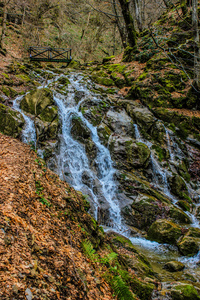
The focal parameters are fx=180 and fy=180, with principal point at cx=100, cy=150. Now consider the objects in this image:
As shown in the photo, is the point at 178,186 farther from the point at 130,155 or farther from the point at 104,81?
the point at 104,81

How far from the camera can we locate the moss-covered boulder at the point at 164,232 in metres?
7.32

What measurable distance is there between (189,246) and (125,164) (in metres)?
5.16

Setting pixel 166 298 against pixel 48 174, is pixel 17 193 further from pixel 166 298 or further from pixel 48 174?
pixel 166 298

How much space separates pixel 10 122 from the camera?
29.4 ft

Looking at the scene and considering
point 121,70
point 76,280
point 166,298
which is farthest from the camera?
point 121,70

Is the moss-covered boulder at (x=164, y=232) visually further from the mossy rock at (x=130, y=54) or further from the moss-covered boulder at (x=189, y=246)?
the mossy rock at (x=130, y=54)

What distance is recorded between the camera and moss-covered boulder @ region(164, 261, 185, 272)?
5.85 meters

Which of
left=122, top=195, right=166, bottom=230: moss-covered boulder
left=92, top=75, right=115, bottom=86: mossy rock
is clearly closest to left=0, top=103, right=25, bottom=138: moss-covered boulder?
left=122, top=195, right=166, bottom=230: moss-covered boulder

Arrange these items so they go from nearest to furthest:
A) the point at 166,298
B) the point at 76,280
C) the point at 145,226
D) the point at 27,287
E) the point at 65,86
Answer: the point at 27,287, the point at 76,280, the point at 166,298, the point at 145,226, the point at 65,86

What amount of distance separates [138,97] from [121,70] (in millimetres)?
4988

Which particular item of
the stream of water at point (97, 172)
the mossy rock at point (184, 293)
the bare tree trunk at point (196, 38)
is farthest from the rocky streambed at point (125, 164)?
the bare tree trunk at point (196, 38)

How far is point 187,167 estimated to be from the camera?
11.9 meters

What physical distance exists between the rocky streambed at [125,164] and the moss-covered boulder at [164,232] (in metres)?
0.04

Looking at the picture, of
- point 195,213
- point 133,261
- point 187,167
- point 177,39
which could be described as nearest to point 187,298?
point 133,261
